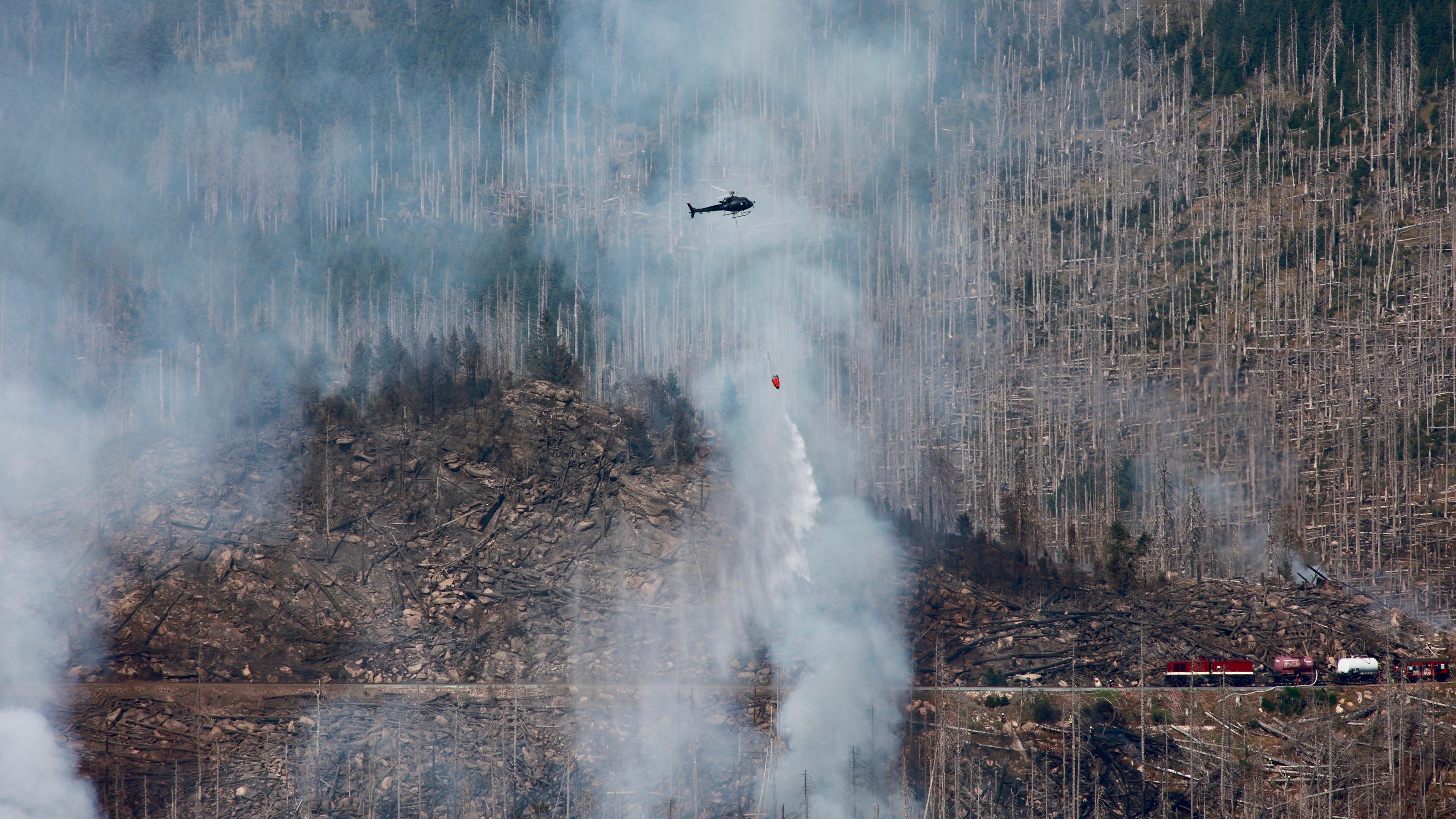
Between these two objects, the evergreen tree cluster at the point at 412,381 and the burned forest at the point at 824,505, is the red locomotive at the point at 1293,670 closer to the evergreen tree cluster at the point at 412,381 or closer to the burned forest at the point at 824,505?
the burned forest at the point at 824,505

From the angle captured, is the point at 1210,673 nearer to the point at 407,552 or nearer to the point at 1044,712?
the point at 1044,712

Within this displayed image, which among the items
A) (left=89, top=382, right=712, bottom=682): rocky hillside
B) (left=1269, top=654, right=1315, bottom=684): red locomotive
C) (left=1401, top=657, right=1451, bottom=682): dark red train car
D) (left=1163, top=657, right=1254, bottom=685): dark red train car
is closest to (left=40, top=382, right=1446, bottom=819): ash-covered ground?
(left=89, top=382, right=712, bottom=682): rocky hillside

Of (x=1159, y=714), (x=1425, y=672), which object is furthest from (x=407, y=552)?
(x=1425, y=672)

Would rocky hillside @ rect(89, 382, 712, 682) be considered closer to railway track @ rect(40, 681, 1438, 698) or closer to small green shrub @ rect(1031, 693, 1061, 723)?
railway track @ rect(40, 681, 1438, 698)

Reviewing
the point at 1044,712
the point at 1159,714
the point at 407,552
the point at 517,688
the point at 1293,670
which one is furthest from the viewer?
the point at 407,552

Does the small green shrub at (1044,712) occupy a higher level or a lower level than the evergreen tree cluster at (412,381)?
lower

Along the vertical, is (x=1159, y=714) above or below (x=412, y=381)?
below

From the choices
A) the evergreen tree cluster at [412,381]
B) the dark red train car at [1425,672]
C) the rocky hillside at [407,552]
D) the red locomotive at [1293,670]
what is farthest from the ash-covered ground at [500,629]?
the dark red train car at [1425,672]
